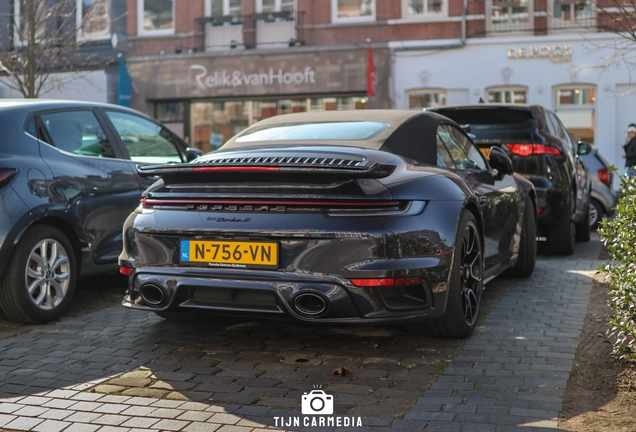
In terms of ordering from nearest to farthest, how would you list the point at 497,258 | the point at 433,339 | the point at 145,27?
the point at 433,339 → the point at 497,258 → the point at 145,27

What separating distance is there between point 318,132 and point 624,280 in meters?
2.11

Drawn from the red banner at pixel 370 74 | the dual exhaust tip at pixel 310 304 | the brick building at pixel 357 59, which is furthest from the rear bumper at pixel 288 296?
the red banner at pixel 370 74

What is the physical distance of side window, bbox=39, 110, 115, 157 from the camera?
622 centimetres

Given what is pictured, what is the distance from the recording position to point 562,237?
9.27 m

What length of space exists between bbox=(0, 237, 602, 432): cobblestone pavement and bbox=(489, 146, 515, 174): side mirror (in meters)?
1.13

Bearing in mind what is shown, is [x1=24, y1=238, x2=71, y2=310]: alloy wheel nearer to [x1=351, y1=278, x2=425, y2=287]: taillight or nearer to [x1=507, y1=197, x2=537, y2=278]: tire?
[x1=351, y1=278, x2=425, y2=287]: taillight

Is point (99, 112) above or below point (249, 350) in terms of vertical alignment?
above

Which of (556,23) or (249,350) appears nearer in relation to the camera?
(249,350)

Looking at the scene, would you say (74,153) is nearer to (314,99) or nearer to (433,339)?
(433,339)

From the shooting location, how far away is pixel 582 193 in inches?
414

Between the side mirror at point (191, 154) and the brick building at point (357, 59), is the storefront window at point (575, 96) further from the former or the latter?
the side mirror at point (191, 154)

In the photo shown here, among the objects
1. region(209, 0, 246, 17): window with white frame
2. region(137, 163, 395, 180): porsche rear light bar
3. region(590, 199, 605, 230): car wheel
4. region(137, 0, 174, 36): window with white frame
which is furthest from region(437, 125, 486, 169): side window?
region(137, 0, 174, 36): window with white frame

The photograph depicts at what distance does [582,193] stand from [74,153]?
22.1 ft

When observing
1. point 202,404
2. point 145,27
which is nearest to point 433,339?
point 202,404
